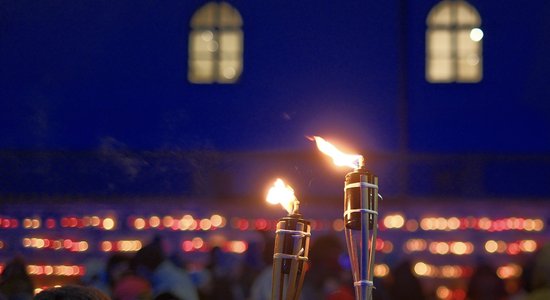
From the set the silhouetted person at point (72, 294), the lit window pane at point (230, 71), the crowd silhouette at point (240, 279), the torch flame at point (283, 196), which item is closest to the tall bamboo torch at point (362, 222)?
the torch flame at point (283, 196)

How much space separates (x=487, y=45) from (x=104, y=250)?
24.7ft

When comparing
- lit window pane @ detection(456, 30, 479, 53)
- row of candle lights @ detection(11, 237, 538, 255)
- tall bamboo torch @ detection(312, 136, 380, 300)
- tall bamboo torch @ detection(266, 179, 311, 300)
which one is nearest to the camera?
tall bamboo torch @ detection(312, 136, 380, 300)

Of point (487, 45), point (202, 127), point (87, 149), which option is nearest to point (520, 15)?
point (487, 45)

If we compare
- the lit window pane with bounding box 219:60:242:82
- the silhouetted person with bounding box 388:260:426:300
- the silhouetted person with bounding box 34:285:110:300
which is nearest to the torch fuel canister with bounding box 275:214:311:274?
the silhouetted person with bounding box 34:285:110:300

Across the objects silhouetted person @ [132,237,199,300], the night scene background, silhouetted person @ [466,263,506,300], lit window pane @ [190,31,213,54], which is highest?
lit window pane @ [190,31,213,54]

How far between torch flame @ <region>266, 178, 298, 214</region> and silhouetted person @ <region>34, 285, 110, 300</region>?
175 centimetres

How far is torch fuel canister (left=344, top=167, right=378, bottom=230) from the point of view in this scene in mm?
4598

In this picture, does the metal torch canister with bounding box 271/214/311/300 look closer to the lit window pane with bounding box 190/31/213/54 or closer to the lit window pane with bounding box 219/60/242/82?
the lit window pane with bounding box 219/60/242/82

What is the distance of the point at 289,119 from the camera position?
19.9 meters

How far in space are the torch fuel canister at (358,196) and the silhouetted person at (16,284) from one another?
524 cm

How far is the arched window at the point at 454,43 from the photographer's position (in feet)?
65.9

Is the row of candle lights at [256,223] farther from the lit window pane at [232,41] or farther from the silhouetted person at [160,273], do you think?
the silhouetted person at [160,273]

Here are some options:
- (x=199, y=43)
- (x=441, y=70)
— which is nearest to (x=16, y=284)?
(x=199, y=43)

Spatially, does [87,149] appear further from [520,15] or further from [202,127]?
[520,15]
